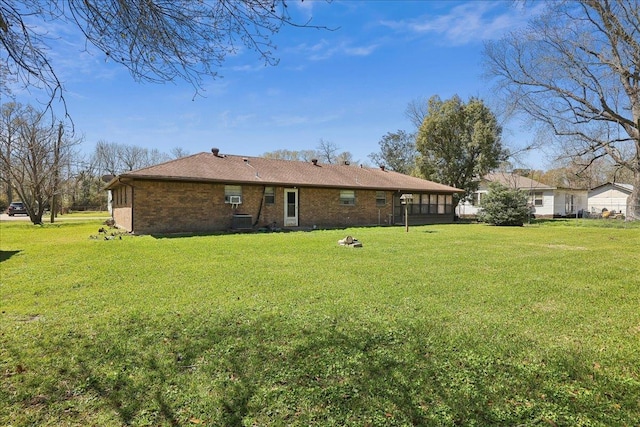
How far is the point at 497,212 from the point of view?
2239cm

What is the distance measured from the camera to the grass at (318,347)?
2.56 meters

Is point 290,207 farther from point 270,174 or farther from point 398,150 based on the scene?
point 398,150

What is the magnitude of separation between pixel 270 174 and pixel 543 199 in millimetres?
26521

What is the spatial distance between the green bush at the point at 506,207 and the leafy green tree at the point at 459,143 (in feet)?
16.2

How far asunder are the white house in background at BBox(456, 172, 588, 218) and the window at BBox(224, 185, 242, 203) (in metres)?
20.3

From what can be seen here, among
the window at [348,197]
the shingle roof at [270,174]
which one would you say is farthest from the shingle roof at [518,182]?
the window at [348,197]

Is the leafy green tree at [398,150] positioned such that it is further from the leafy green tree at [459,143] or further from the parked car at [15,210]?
the parked car at [15,210]

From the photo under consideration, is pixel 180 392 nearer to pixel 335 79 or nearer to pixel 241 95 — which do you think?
pixel 241 95

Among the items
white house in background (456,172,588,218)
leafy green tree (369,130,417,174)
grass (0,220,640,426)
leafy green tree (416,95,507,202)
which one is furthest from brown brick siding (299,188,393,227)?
leafy green tree (369,130,417,174)

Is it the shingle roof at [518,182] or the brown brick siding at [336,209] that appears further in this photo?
the shingle roof at [518,182]

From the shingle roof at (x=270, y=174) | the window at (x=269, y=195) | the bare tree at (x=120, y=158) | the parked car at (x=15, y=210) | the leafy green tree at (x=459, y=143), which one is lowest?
the parked car at (x=15, y=210)

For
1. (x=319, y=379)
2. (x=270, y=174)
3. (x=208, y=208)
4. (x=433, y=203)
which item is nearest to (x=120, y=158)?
(x=270, y=174)

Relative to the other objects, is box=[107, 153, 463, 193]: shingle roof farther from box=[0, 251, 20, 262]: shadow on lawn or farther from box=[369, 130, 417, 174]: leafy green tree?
box=[369, 130, 417, 174]: leafy green tree

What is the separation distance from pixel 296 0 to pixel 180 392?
347 cm
